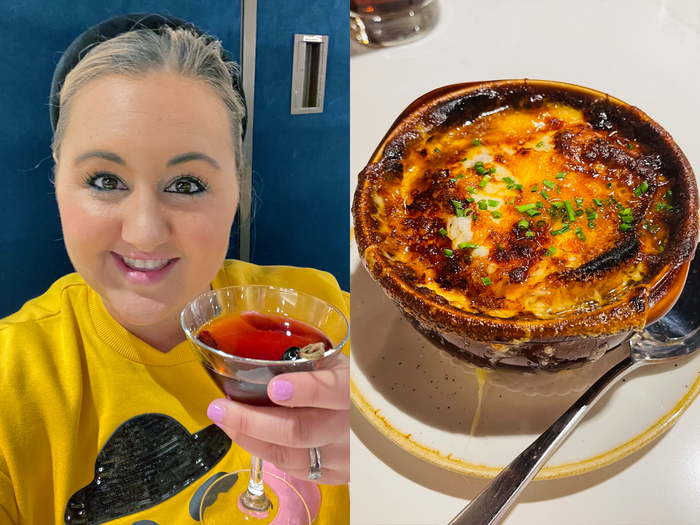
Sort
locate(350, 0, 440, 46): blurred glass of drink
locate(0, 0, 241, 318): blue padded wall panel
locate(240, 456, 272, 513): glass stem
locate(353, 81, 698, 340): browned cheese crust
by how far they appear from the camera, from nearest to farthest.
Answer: locate(0, 0, 241, 318): blue padded wall panel → locate(240, 456, 272, 513): glass stem → locate(353, 81, 698, 340): browned cheese crust → locate(350, 0, 440, 46): blurred glass of drink

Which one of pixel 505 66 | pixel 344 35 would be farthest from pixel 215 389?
pixel 505 66

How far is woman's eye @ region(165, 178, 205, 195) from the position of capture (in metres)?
Answer: 0.37

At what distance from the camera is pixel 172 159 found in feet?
1.19

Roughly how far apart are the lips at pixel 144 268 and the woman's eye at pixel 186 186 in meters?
0.05

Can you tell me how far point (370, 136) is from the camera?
3.04 feet

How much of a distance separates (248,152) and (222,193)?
0.04 metres

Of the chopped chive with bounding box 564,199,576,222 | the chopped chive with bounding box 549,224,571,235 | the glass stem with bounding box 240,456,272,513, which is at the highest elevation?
the chopped chive with bounding box 564,199,576,222

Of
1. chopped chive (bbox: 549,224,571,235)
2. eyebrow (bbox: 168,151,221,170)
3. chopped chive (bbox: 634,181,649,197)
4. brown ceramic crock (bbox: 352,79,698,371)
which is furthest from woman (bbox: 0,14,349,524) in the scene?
chopped chive (bbox: 634,181,649,197)

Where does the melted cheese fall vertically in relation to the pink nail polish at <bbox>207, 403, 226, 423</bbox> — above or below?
above

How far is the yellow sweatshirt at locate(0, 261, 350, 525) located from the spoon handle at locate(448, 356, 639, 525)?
0.77 feet

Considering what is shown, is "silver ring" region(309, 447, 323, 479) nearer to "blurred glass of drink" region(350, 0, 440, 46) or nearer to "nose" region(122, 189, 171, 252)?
"nose" region(122, 189, 171, 252)

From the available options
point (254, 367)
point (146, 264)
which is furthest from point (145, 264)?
point (254, 367)

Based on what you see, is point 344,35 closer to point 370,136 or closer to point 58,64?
point 58,64

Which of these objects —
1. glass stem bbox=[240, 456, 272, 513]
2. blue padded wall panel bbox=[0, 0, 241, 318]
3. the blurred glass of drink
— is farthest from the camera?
the blurred glass of drink
